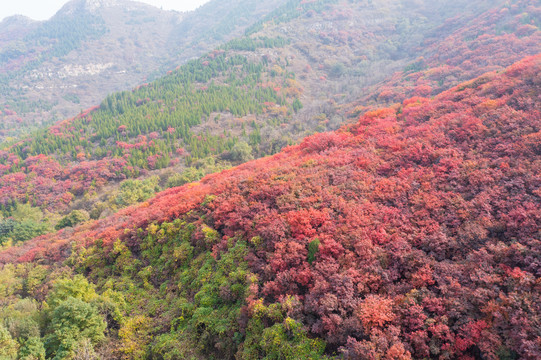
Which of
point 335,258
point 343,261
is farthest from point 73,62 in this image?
point 343,261

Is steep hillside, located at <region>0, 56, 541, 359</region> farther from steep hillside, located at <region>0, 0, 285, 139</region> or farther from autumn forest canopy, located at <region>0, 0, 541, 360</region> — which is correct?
steep hillside, located at <region>0, 0, 285, 139</region>

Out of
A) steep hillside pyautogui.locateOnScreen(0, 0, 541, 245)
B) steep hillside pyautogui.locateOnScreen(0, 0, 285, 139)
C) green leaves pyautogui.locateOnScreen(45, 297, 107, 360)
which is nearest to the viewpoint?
green leaves pyautogui.locateOnScreen(45, 297, 107, 360)

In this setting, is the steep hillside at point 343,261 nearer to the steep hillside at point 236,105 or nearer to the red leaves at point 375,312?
the red leaves at point 375,312

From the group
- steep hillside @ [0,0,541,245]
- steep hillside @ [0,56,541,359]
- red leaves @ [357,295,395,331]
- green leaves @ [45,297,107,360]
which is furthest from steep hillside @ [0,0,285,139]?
red leaves @ [357,295,395,331]

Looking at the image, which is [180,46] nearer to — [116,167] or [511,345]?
[116,167]

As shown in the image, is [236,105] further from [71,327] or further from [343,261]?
[343,261]

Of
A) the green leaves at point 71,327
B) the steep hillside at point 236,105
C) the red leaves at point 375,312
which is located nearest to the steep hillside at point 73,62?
the steep hillside at point 236,105
